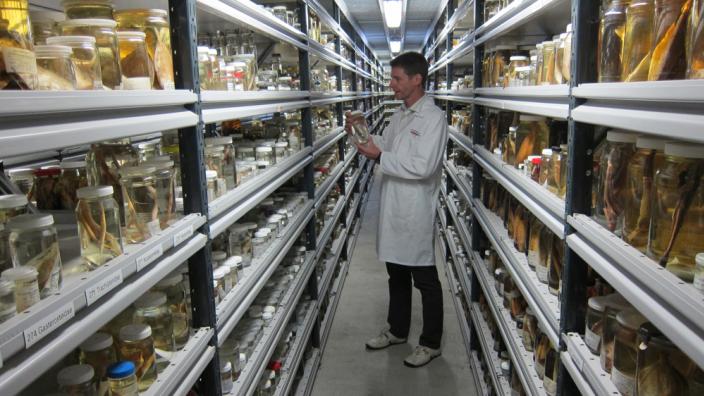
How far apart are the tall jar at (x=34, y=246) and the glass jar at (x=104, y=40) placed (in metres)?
0.34

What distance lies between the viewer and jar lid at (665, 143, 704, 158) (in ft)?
3.36

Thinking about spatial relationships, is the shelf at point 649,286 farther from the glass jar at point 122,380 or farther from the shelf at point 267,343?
the shelf at point 267,343

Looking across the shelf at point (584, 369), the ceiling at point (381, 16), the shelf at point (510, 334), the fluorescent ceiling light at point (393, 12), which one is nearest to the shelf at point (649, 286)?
Result: the shelf at point (584, 369)

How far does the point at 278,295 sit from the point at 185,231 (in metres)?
1.39

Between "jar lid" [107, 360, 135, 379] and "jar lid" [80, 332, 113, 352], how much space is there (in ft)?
0.21

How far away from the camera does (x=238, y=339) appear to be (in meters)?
2.22

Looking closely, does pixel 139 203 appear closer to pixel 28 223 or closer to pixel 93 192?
pixel 93 192

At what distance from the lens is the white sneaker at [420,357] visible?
135 inches

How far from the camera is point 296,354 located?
9.62 ft

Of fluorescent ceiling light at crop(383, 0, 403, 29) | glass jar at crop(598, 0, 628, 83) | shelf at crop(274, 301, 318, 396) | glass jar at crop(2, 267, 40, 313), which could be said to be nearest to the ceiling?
fluorescent ceiling light at crop(383, 0, 403, 29)

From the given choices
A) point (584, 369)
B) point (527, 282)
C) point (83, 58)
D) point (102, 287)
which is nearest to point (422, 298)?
point (527, 282)

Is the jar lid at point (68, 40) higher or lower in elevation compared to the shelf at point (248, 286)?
higher

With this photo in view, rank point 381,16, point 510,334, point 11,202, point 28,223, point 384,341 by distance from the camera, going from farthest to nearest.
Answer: point 381,16 < point 384,341 < point 510,334 < point 11,202 < point 28,223

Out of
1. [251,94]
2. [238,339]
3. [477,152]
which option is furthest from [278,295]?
[477,152]
